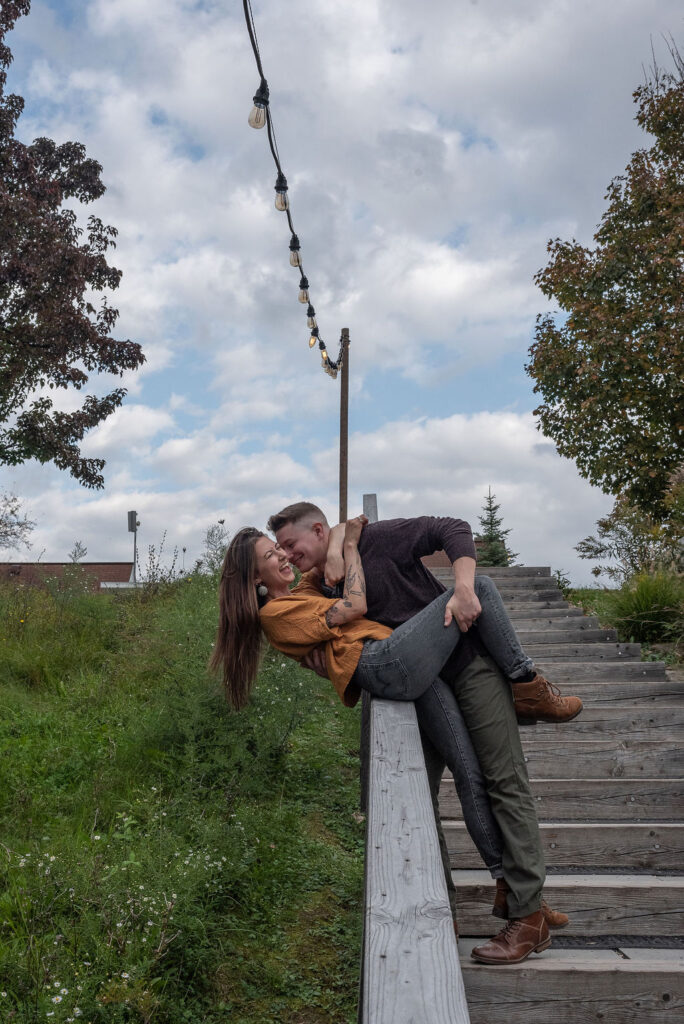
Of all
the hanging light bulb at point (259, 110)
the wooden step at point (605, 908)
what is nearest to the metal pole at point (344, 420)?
the hanging light bulb at point (259, 110)

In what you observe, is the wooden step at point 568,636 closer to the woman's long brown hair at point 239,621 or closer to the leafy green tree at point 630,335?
the woman's long brown hair at point 239,621

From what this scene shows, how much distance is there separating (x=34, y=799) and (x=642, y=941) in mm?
4167

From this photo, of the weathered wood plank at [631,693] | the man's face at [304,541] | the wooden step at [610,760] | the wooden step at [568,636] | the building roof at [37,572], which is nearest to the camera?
the man's face at [304,541]

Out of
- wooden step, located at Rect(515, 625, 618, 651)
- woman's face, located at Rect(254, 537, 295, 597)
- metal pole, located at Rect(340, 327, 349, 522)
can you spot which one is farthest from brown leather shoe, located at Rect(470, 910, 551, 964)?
metal pole, located at Rect(340, 327, 349, 522)

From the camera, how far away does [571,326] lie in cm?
2094

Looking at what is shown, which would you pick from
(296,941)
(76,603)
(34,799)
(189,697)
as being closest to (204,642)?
(189,697)

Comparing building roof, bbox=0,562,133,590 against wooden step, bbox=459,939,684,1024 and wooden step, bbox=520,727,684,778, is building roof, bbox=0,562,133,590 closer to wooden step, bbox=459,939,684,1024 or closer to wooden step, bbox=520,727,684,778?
wooden step, bbox=520,727,684,778

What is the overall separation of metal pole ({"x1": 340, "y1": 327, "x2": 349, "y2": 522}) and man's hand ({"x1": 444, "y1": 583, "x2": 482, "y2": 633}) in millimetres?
13247

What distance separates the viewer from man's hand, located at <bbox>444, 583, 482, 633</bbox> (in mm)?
3131

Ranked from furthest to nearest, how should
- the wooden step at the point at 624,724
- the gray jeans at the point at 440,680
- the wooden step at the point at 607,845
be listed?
the wooden step at the point at 624,724 → the wooden step at the point at 607,845 → the gray jeans at the point at 440,680

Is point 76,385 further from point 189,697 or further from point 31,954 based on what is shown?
point 31,954

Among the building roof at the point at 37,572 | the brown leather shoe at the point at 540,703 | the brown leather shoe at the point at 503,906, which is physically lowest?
the brown leather shoe at the point at 503,906

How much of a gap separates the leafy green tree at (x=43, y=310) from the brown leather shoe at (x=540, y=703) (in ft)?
58.7

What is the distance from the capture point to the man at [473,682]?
3.03 metres
